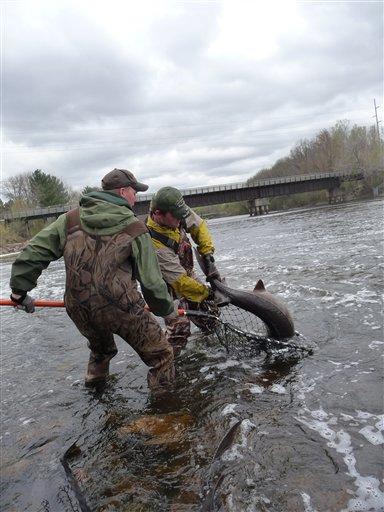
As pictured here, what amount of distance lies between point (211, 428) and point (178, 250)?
263 cm

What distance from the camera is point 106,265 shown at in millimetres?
3590

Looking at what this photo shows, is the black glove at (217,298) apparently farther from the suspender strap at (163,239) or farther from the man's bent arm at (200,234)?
the suspender strap at (163,239)

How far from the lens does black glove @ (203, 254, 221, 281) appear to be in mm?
5418

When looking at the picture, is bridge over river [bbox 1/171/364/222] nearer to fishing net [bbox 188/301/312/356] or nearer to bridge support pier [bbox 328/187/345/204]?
bridge support pier [bbox 328/187/345/204]

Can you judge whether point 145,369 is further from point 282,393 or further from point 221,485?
point 221,485

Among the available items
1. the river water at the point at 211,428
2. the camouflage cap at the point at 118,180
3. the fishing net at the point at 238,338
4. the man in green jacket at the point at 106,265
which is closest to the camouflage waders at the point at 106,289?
the man in green jacket at the point at 106,265

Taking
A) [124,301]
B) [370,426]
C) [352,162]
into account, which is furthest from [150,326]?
[352,162]

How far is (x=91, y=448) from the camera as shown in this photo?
11.3 ft

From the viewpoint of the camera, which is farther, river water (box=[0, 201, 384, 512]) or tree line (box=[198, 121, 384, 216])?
tree line (box=[198, 121, 384, 216])

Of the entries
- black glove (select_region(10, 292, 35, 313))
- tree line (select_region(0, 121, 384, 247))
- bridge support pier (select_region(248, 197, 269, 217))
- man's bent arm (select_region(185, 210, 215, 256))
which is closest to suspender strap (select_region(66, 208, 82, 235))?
black glove (select_region(10, 292, 35, 313))

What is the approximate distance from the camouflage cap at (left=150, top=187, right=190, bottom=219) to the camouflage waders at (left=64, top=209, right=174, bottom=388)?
1340mm

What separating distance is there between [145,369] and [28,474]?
2.10m

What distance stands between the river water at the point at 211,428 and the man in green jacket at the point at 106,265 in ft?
2.80

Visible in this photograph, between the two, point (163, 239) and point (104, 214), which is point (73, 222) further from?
point (163, 239)
